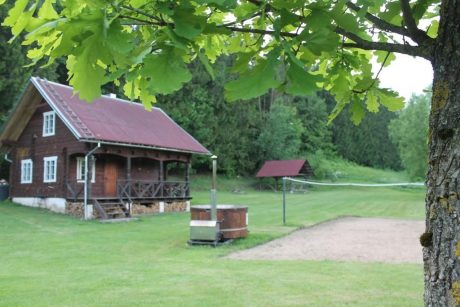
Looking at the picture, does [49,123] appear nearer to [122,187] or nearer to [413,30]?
[122,187]

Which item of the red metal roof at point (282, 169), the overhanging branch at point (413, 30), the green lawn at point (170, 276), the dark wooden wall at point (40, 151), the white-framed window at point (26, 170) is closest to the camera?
the overhanging branch at point (413, 30)

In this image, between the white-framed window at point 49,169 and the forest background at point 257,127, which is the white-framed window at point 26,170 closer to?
the white-framed window at point 49,169

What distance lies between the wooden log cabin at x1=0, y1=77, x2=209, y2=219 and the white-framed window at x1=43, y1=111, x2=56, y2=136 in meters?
0.05

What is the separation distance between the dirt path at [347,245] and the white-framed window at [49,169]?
13503 mm

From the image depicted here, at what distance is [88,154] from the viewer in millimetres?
22812

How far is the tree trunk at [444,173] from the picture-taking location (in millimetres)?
2266

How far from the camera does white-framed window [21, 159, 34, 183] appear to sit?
89.6 feet

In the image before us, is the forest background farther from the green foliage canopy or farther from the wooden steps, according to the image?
the green foliage canopy

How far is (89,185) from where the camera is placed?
23156 millimetres

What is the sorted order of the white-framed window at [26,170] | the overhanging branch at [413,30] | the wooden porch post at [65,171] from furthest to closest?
the white-framed window at [26,170]
the wooden porch post at [65,171]
the overhanging branch at [413,30]

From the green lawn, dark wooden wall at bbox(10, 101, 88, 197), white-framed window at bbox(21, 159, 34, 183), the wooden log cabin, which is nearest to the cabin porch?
the wooden log cabin

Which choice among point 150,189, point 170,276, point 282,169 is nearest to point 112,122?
point 150,189

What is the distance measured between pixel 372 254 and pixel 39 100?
66.6 ft

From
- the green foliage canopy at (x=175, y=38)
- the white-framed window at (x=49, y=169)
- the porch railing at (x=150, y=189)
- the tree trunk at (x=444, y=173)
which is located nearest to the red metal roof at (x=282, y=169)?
the porch railing at (x=150, y=189)
